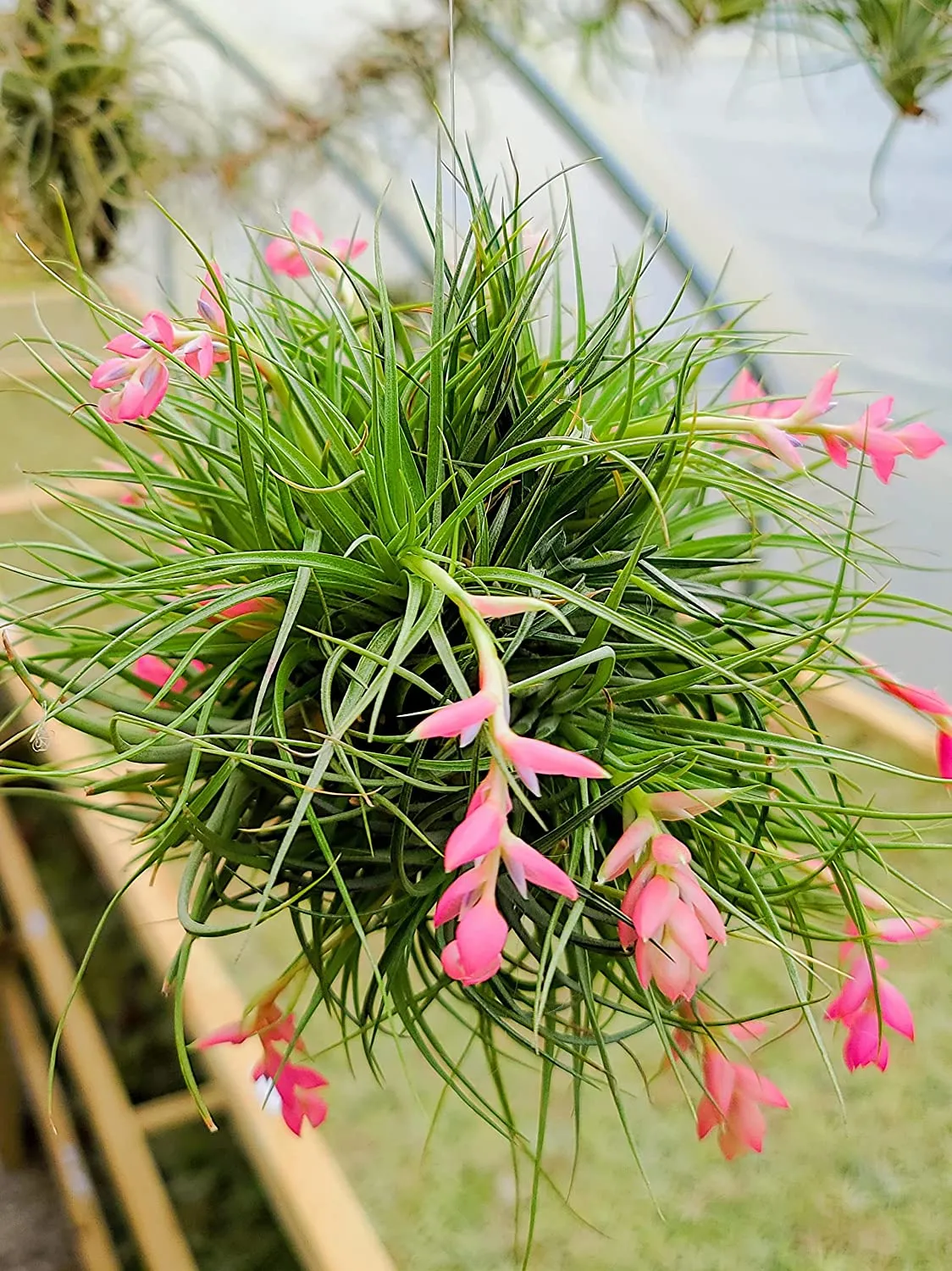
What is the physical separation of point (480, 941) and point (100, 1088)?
75 centimetres

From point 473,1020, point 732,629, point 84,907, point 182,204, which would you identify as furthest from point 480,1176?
point 182,204

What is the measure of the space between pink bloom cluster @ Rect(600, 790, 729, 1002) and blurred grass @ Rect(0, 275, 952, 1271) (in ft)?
1.25

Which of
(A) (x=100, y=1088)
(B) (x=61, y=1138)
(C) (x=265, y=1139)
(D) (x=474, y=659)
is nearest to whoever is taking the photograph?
(D) (x=474, y=659)

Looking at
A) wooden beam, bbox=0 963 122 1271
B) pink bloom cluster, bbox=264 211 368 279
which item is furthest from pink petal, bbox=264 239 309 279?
wooden beam, bbox=0 963 122 1271

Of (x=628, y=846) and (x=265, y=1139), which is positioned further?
(x=265, y=1139)

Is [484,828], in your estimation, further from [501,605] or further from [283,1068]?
[283,1068]

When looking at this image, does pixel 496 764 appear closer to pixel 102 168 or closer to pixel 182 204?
pixel 102 168

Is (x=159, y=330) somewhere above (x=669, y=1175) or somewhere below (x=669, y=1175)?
above

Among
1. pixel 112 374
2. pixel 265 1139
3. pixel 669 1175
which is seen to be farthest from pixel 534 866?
pixel 669 1175

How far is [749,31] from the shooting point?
40.4 inches

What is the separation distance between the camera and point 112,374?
13.1 inches

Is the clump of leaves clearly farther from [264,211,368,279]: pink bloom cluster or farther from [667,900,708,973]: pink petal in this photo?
[667,900,708,973]: pink petal

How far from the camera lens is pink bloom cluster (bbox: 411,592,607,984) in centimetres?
25

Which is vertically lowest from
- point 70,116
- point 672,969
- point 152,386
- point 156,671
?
point 672,969
